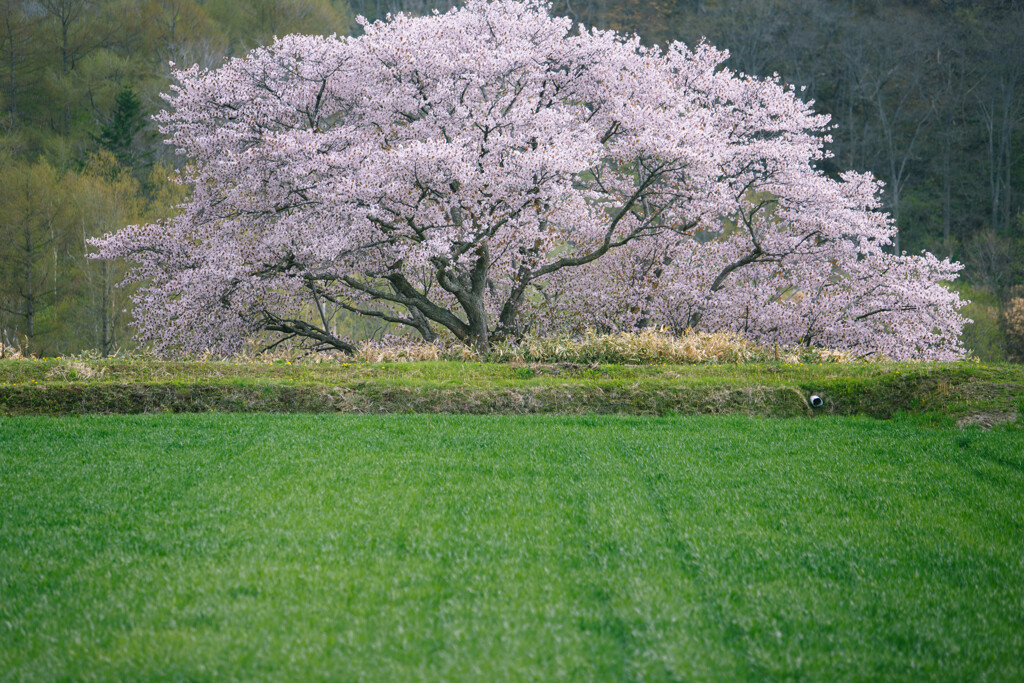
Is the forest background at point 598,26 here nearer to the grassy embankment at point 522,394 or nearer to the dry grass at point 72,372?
the grassy embankment at point 522,394

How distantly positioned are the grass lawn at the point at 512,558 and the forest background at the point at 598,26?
65.8ft

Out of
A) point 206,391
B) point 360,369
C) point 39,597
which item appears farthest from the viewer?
point 360,369

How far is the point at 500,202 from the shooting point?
1438cm

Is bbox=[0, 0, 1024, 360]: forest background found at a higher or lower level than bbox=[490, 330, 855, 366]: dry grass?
higher

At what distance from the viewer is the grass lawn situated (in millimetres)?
3139

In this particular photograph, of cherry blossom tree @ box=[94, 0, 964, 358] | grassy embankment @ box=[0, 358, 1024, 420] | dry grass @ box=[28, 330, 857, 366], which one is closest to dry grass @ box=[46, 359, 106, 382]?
grassy embankment @ box=[0, 358, 1024, 420]

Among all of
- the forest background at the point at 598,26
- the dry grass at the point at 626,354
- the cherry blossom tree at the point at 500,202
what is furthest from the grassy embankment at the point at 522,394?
the forest background at the point at 598,26

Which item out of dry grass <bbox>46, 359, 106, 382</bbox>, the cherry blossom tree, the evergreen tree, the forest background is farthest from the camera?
the evergreen tree

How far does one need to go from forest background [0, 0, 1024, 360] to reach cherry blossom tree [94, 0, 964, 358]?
886 cm

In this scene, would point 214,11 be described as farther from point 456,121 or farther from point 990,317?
point 990,317

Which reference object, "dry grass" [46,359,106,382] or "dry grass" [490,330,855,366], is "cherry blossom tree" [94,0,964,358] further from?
"dry grass" [46,359,106,382]

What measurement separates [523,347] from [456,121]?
493cm

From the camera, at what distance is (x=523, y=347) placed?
1302 centimetres

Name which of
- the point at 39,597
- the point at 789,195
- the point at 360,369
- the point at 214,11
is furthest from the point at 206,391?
the point at 214,11
